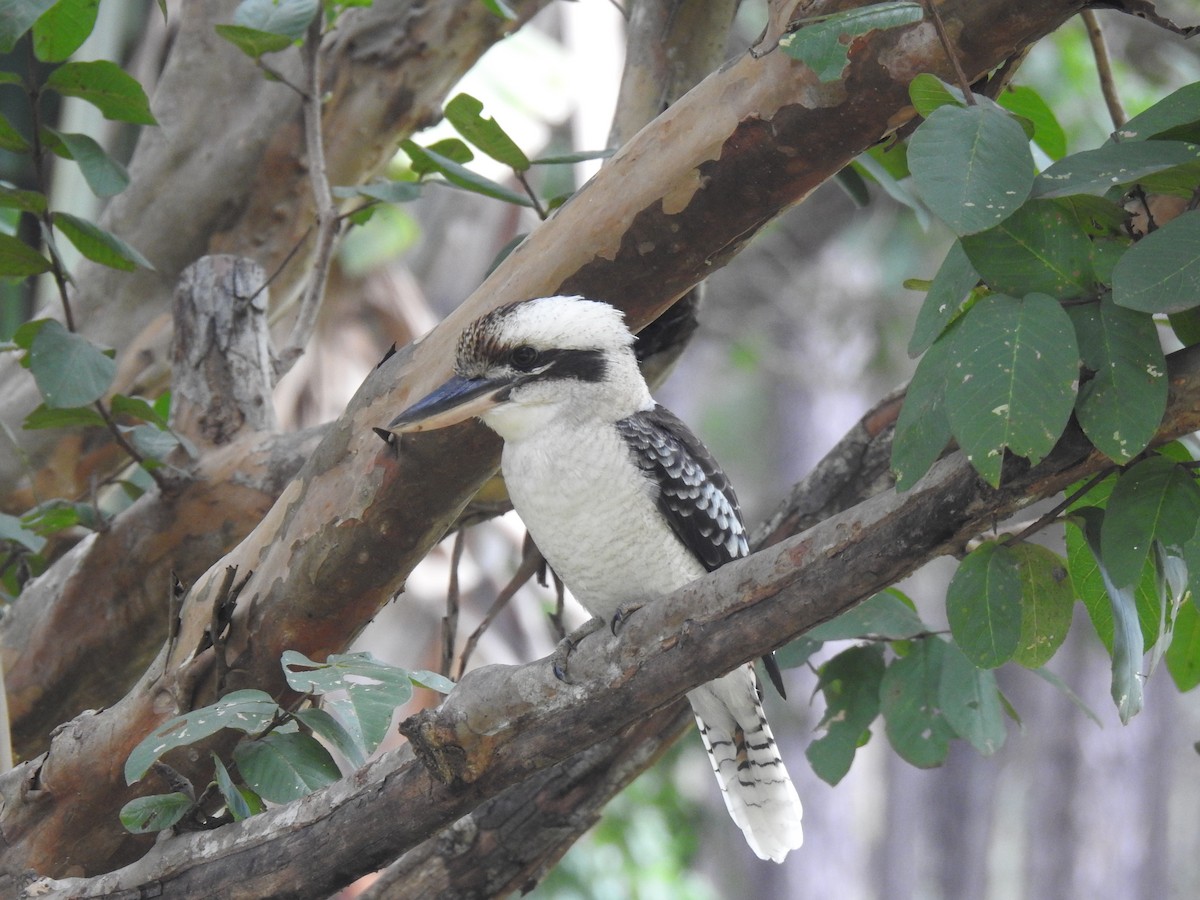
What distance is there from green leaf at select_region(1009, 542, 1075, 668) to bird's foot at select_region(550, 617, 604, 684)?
20.9 inches

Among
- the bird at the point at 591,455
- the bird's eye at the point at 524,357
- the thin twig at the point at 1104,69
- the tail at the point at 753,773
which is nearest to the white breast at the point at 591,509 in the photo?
the bird at the point at 591,455

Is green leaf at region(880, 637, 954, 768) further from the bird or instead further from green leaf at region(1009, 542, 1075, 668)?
green leaf at region(1009, 542, 1075, 668)

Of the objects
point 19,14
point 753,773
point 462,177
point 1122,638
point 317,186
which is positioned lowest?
point 753,773

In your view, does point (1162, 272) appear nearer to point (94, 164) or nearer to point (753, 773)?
point (753, 773)

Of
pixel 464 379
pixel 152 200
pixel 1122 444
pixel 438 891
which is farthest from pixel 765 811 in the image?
pixel 152 200

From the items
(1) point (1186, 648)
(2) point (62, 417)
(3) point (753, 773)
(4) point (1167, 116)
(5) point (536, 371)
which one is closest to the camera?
(4) point (1167, 116)

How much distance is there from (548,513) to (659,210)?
545mm

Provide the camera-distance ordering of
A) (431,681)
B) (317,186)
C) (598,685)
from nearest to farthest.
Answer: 1. (598,685)
2. (431,681)
3. (317,186)

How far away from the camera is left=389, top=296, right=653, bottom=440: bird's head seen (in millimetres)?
1781

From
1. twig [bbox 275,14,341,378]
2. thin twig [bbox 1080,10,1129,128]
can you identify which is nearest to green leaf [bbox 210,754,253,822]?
twig [bbox 275,14,341,378]

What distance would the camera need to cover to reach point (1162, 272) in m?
1.12

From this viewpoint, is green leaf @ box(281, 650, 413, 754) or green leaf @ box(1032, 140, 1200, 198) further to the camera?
green leaf @ box(281, 650, 413, 754)

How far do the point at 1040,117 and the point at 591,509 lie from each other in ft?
→ 3.42

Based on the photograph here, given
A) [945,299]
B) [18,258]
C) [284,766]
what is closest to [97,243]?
[18,258]
